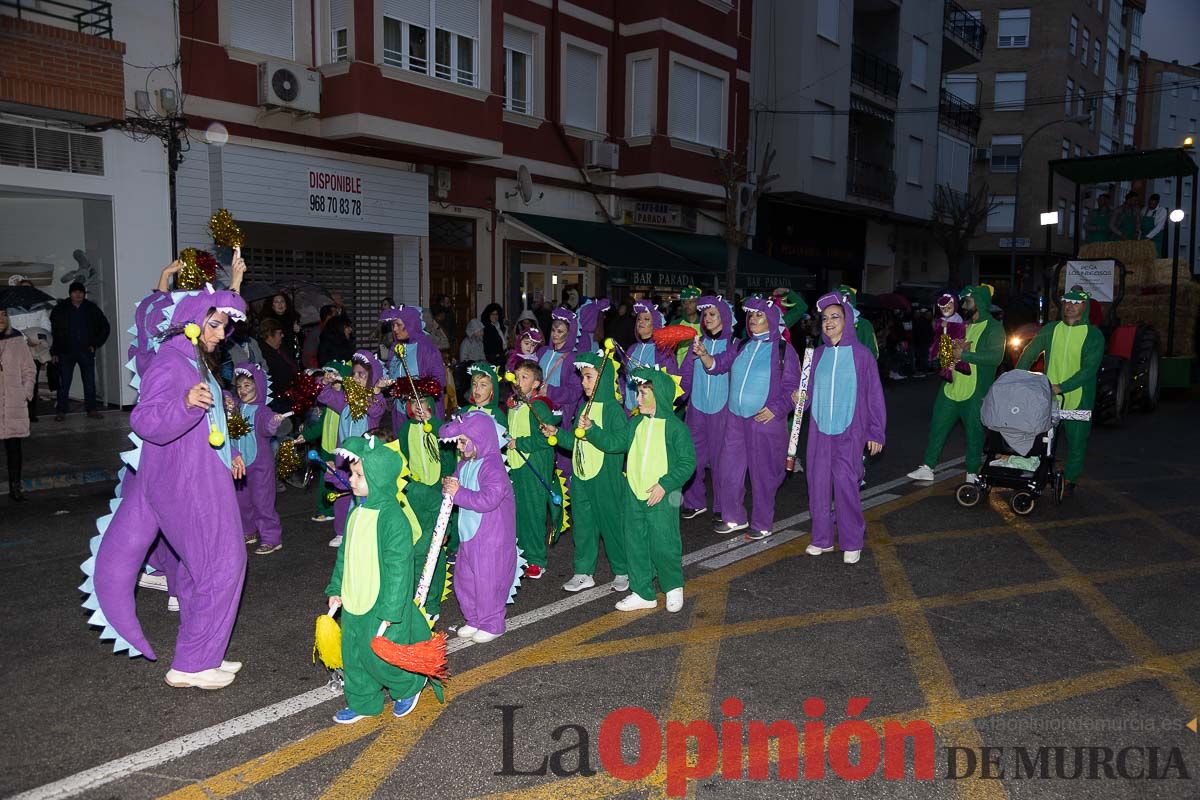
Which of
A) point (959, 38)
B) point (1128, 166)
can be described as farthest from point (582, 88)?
point (959, 38)

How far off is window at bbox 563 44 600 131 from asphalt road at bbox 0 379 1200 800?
14.5m

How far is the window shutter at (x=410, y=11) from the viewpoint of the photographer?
50.0 feet

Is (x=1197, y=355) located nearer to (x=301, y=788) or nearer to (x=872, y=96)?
(x=872, y=96)

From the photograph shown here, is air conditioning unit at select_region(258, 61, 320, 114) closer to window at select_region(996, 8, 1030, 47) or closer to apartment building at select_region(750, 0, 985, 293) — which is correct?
apartment building at select_region(750, 0, 985, 293)

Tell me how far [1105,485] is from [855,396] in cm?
468

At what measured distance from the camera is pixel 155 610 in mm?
5832

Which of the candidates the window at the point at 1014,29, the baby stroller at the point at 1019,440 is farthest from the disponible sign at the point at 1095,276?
the window at the point at 1014,29

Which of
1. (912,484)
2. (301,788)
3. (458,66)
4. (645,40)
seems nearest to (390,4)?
(458,66)

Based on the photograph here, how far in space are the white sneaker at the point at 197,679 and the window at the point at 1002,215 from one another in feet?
148

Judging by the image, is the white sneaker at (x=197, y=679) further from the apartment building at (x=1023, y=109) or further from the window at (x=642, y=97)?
the apartment building at (x=1023, y=109)

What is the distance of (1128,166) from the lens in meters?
15.3

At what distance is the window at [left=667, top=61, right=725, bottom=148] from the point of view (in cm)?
2127

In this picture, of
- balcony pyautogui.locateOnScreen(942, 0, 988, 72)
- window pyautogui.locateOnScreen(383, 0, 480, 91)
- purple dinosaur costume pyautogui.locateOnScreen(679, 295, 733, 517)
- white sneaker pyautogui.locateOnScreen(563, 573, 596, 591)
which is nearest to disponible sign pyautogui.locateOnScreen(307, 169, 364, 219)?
window pyautogui.locateOnScreen(383, 0, 480, 91)

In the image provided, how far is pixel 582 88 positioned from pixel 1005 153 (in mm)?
31474
